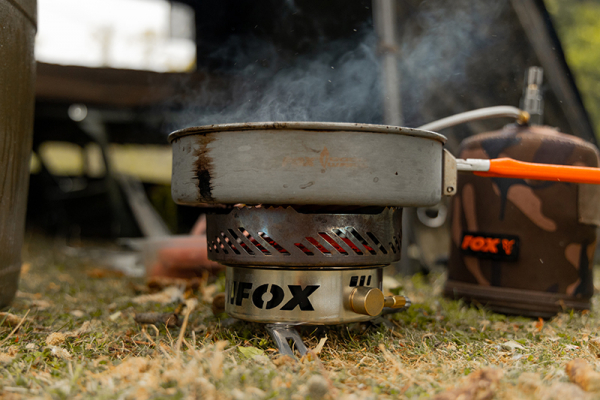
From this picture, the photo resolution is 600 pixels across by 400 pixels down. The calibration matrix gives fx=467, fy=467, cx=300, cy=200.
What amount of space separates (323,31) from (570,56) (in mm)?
14238

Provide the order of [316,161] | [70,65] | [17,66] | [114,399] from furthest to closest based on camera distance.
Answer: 1. [70,65]
2. [17,66]
3. [316,161]
4. [114,399]

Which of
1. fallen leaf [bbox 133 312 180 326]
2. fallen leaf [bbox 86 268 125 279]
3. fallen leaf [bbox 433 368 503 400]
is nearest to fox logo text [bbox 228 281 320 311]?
fallen leaf [bbox 133 312 180 326]

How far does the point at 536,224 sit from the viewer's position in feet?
6.19

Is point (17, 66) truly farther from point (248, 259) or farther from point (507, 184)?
point (507, 184)

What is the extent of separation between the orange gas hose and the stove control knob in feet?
1.59

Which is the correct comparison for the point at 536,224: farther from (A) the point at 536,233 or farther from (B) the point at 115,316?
(B) the point at 115,316

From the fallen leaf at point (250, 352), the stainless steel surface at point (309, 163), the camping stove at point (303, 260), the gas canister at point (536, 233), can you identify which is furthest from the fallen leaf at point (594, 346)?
the fallen leaf at point (250, 352)

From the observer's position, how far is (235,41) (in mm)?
3877

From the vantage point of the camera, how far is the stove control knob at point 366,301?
1.30 m

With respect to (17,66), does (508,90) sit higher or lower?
higher

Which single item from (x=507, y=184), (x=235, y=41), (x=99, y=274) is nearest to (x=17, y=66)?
(x=99, y=274)

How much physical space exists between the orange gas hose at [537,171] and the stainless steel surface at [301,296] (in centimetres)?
53

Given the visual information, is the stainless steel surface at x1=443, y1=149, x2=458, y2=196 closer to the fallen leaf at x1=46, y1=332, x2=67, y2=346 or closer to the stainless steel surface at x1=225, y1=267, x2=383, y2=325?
the stainless steel surface at x1=225, y1=267, x2=383, y2=325

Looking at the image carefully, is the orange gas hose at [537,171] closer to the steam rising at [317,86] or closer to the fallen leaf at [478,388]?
the fallen leaf at [478,388]
